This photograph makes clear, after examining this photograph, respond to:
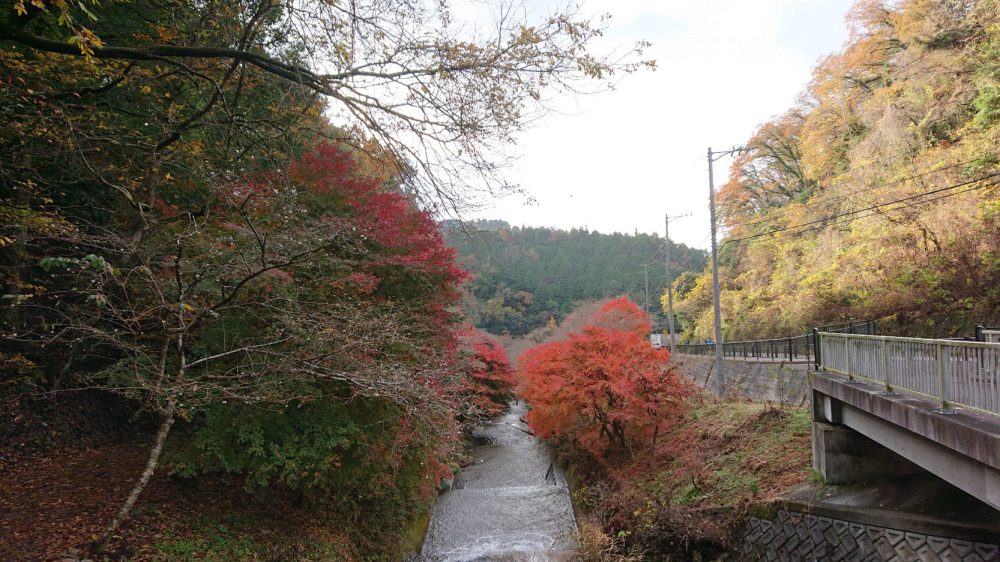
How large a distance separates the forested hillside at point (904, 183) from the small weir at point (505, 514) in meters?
13.3

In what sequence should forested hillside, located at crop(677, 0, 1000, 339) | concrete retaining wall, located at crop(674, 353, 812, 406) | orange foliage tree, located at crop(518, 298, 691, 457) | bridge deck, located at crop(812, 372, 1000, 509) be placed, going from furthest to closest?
forested hillside, located at crop(677, 0, 1000, 339) < concrete retaining wall, located at crop(674, 353, 812, 406) < orange foliage tree, located at crop(518, 298, 691, 457) < bridge deck, located at crop(812, 372, 1000, 509)

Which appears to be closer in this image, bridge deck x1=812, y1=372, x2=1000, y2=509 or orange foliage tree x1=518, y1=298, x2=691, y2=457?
bridge deck x1=812, y1=372, x2=1000, y2=509

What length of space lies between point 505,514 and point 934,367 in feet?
42.1

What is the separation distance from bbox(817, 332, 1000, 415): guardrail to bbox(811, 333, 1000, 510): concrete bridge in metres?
0.01

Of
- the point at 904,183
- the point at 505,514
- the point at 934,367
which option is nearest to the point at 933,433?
the point at 934,367

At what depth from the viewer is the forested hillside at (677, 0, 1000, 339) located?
52.3ft

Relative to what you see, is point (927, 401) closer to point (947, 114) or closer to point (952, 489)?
point (952, 489)

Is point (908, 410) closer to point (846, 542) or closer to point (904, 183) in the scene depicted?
point (846, 542)

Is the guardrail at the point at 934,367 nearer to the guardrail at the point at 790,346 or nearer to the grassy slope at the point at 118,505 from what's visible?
the guardrail at the point at 790,346

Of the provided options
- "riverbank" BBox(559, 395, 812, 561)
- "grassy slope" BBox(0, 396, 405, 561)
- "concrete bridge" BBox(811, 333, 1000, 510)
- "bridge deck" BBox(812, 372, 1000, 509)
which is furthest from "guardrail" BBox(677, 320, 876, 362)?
"grassy slope" BBox(0, 396, 405, 561)

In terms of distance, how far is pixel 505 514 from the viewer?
16.2 meters

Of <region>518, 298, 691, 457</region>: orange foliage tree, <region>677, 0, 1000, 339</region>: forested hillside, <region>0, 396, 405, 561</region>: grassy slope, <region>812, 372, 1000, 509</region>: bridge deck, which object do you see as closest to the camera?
<region>812, 372, 1000, 509</region>: bridge deck

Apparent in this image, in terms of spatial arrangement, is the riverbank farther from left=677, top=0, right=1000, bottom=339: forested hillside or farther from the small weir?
left=677, top=0, right=1000, bottom=339: forested hillside

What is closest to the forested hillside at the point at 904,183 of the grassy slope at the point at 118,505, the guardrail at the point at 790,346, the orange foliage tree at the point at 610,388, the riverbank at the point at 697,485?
the guardrail at the point at 790,346
